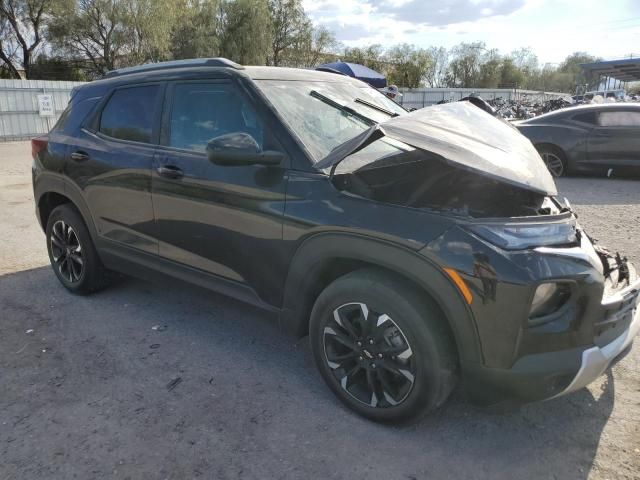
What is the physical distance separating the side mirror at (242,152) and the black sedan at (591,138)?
335 inches

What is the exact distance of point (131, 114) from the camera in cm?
393

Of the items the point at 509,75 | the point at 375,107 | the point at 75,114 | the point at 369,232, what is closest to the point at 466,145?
the point at 369,232

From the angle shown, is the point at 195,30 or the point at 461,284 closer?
the point at 461,284

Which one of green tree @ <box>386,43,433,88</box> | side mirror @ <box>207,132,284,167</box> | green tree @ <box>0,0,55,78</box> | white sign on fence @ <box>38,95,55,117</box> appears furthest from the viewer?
green tree @ <box>386,43,433,88</box>

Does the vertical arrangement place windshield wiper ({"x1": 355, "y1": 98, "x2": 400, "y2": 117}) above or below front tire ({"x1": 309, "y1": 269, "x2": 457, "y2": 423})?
above

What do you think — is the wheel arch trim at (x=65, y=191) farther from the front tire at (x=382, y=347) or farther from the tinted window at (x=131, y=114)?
the front tire at (x=382, y=347)

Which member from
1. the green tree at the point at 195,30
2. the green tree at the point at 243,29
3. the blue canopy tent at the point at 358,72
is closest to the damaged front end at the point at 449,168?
the blue canopy tent at the point at 358,72

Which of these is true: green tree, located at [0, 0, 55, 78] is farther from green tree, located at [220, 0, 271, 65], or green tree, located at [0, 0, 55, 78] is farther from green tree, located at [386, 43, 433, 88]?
green tree, located at [386, 43, 433, 88]

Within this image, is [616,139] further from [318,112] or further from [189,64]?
[189,64]

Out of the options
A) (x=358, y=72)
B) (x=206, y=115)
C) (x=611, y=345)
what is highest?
(x=358, y=72)

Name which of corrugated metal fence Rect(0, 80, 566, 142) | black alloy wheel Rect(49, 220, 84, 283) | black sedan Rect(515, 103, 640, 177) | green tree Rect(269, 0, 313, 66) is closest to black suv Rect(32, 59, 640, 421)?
black alloy wheel Rect(49, 220, 84, 283)

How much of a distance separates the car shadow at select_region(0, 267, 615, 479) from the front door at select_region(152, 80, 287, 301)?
0.30m

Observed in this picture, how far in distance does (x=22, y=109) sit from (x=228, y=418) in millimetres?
19767

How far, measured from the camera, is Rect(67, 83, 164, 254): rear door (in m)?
3.71
